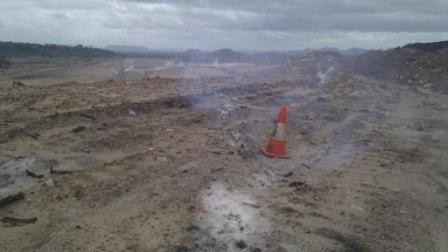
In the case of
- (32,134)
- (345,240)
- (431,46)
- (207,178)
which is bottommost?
(345,240)

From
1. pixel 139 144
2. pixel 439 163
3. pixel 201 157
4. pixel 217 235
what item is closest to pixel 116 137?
pixel 139 144

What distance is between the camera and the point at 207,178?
6129mm

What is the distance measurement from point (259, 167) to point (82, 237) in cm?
309

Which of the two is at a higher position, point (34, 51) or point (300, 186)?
point (34, 51)

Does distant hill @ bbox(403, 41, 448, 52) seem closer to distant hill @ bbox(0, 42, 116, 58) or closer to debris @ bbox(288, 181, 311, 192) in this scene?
debris @ bbox(288, 181, 311, 192)

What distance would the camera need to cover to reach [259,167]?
686cm

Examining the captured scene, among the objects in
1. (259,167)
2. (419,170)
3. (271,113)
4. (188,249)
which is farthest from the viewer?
(271,113)

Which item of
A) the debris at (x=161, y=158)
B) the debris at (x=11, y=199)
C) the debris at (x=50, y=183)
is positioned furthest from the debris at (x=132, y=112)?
the debris at (x=11, y=199)

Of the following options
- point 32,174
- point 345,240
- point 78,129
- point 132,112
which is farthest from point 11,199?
point 132,112

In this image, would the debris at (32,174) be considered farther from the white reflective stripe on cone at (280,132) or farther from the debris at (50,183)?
the white reflective stripe on cone at (280,132)

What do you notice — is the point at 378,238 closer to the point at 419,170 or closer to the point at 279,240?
the point at 279,240

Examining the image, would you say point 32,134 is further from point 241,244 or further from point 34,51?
point 34,51

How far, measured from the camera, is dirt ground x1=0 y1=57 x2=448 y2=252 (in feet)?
15.2

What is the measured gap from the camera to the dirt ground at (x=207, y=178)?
464 centimetres
